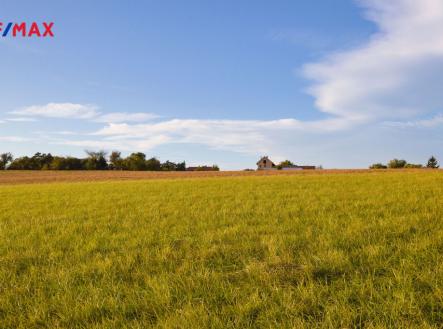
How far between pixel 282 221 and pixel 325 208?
2.49 meters

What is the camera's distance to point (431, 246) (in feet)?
19.8

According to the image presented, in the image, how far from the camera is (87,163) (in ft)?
310

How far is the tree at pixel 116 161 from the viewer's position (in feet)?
322

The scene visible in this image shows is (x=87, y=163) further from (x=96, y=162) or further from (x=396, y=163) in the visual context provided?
(x=396, y=163)

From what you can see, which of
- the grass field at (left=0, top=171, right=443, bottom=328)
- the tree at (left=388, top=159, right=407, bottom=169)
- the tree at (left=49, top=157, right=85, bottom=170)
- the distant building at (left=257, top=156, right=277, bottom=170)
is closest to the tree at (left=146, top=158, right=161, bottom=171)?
the tree at (left=49, top=157, right=85, bottom=170)

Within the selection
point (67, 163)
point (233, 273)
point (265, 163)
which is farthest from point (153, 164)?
point (233, 273)

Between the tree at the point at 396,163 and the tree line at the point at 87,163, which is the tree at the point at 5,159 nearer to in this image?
the tree line at the point at 87,163

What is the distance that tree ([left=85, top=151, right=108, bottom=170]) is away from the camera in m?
94.5

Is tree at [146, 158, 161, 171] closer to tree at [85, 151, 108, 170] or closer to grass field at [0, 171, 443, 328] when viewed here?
tree at [85, 151, 108, 170]

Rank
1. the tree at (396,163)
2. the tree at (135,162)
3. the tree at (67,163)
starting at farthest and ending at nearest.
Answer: the tree at (135,162) < the tree at (67,163) < the tree at (396,163)

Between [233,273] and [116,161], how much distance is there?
98.9 meters

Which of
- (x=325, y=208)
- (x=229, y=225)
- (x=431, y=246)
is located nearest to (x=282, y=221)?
(x=229, y=225)

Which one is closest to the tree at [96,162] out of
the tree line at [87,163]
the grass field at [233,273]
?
the tree line at [87,163]

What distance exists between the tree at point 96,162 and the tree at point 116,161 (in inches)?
Result: 70.3
